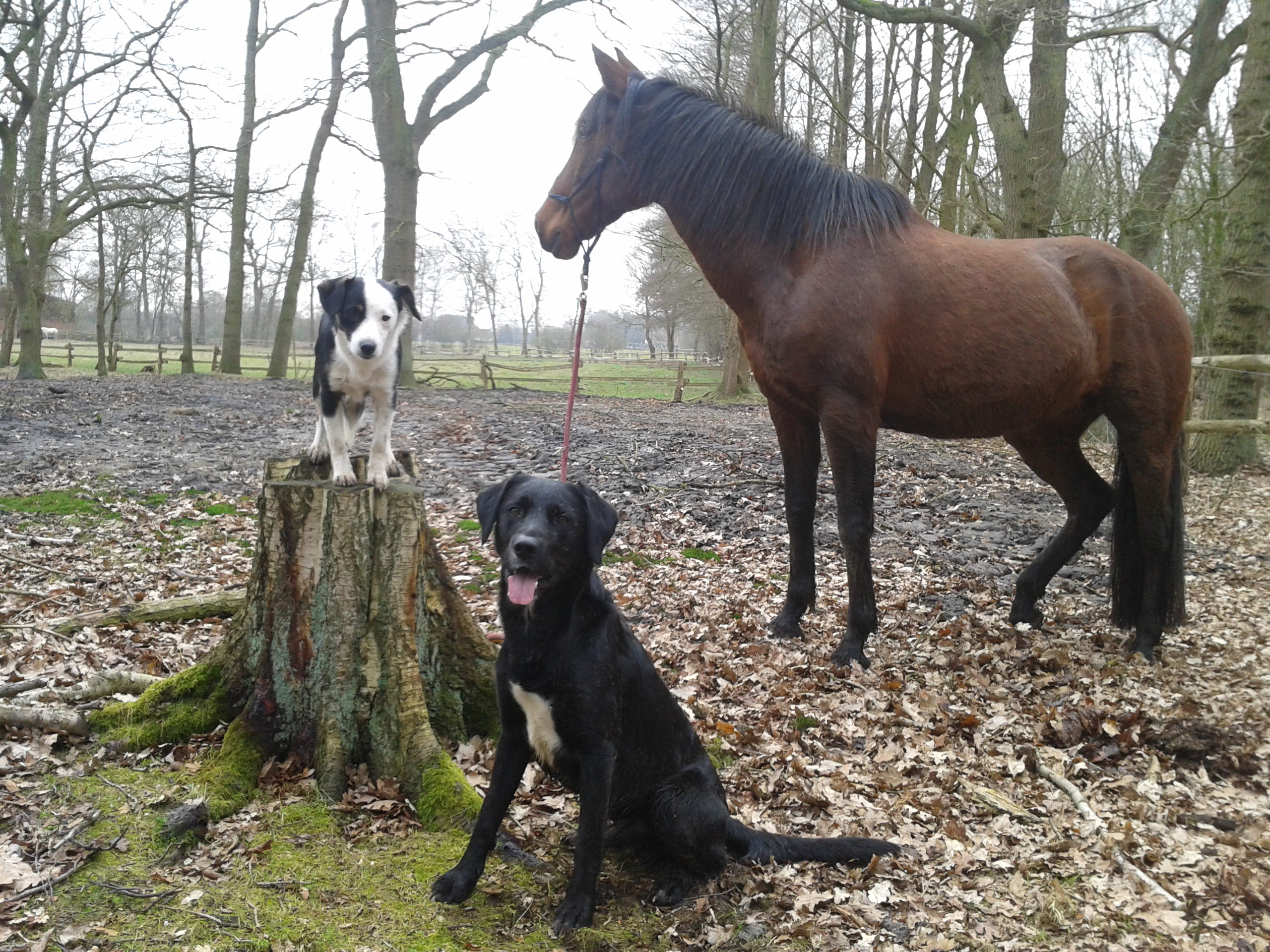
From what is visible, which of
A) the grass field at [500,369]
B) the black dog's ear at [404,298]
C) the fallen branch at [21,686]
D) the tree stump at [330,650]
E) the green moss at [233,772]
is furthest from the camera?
the grass field at [500,369]

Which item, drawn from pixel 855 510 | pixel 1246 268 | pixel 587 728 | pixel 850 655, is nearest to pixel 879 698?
pixel 850 655

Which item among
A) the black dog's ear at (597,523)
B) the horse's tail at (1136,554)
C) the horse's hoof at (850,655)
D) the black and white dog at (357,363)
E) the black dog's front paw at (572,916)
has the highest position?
the black and white dog at (357,363)

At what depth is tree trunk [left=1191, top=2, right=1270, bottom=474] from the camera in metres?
11.2

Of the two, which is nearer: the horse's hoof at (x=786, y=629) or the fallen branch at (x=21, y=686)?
the fallen branch at (x=21, y=686)

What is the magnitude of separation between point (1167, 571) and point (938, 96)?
50.5ft

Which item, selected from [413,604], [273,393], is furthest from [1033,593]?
[273,393]

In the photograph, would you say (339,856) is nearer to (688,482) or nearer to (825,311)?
(825,311)

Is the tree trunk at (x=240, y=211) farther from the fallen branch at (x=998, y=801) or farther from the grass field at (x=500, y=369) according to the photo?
the fallen branch at (x=998, y=801)

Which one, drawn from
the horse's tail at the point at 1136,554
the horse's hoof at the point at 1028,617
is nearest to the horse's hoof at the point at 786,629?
the horse's hoof at the point at 1028,617

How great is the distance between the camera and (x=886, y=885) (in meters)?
3.14

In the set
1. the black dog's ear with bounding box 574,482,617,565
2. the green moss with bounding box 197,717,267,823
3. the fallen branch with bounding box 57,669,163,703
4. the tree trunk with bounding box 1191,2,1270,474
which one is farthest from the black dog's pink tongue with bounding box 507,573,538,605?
the tree trunk with bounding box 1191,2,1270,474

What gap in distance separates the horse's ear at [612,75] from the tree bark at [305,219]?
64.8 ft

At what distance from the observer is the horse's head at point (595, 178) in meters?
5.11

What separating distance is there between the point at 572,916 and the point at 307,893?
0.93 metres
